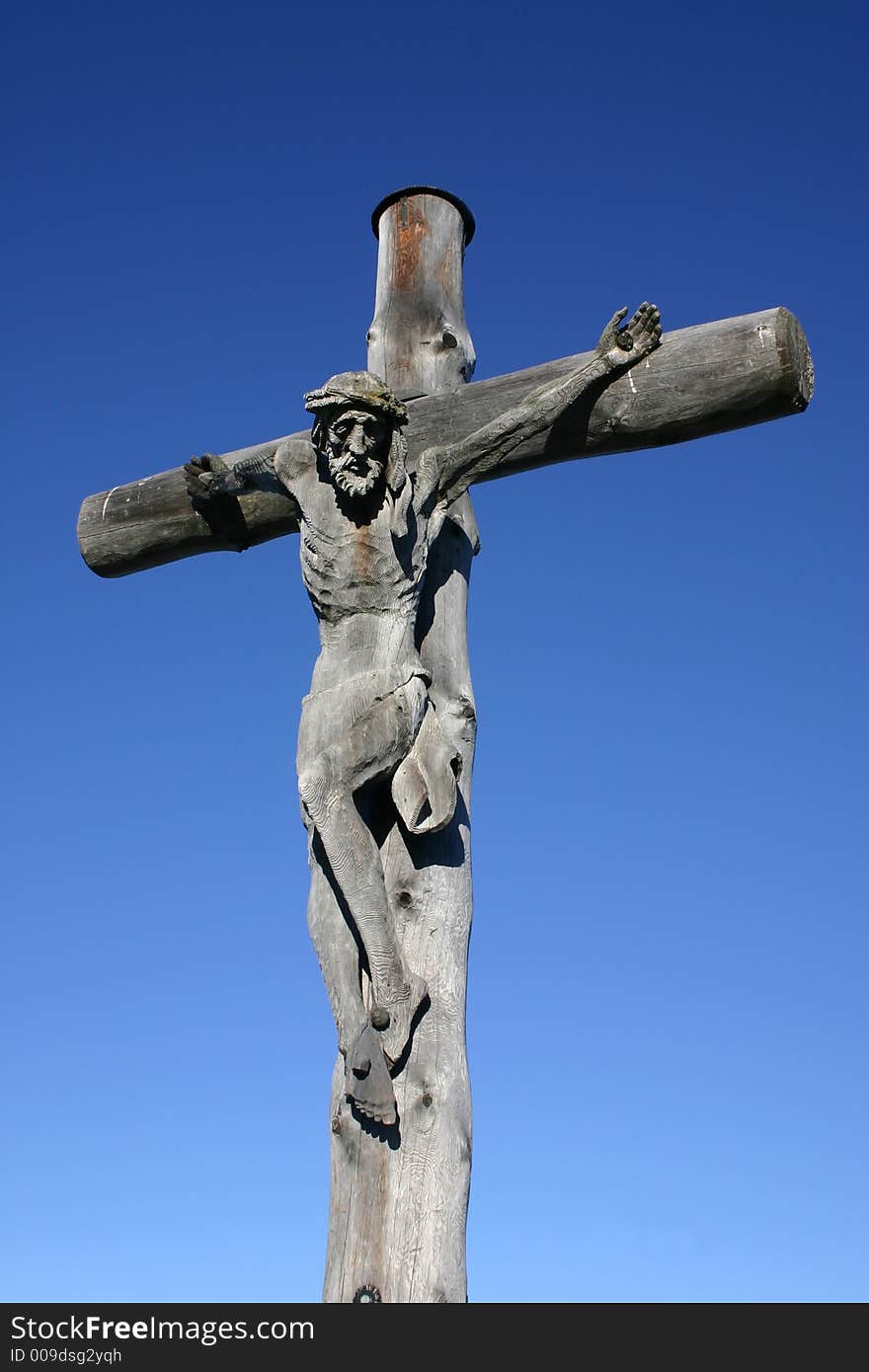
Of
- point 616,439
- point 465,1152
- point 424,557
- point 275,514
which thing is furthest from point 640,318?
point 465,1152

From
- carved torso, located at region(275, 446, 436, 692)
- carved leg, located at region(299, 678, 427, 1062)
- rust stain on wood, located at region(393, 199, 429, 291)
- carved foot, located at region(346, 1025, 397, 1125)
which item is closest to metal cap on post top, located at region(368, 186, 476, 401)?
rust stain on wood, located at region(393, 199, 429, 291)

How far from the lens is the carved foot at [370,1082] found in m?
4.30

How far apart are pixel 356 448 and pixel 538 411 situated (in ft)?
2.02

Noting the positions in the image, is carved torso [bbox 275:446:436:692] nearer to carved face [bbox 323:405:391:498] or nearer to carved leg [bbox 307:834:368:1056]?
carved face [bbox 323:405:391:498]

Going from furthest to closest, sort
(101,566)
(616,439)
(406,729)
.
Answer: (101,566), (616,439), (406,729)

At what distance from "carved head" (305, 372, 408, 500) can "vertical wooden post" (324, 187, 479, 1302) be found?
344mm

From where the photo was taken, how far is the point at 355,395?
4.89 meters

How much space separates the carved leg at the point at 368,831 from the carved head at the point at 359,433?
70 centimetres

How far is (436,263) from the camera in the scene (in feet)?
19.0

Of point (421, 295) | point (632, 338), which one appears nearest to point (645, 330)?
point (632, 338)

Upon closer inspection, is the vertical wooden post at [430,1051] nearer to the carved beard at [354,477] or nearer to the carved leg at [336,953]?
the carved leg at [336,953]

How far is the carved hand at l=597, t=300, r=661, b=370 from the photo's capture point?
16.2 feet
